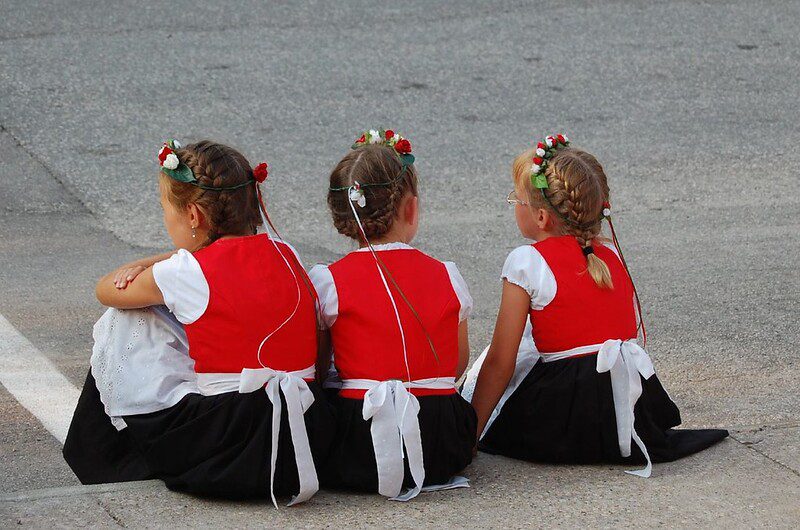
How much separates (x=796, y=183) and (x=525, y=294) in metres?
5.18

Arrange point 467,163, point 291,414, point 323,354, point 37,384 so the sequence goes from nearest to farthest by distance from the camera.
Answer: point 291,414, point 323,354, point 37,384, point 467,163

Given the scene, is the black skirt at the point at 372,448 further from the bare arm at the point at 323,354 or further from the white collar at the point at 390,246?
the white collar at the point at 390,246

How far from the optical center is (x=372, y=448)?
353 centimetres

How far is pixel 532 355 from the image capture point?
158 inches

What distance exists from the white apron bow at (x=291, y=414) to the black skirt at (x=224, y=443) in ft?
0.11

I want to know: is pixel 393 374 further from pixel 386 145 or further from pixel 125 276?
pixel 125 276

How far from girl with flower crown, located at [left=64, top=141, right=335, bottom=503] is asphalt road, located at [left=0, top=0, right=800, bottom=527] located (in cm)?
14

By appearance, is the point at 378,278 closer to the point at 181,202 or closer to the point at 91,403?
the point at 181,202

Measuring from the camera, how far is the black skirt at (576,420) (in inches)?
149

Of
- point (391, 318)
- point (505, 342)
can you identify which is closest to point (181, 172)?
point (391, 318)

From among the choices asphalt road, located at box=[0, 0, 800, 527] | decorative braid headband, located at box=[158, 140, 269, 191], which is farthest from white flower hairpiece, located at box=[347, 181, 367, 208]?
asphalt road, located at box=[0, 0, 800, 527]

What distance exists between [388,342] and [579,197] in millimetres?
803

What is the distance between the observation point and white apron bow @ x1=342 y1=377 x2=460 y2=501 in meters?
3.48

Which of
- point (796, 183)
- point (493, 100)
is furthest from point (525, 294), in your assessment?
point (493, 100)
